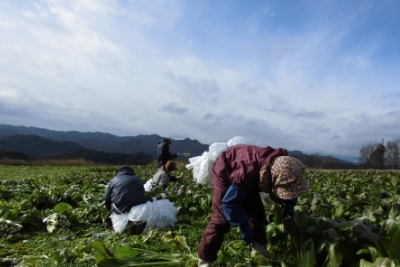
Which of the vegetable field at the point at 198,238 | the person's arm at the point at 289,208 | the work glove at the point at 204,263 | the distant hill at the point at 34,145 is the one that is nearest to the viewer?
the vegetable field at the point at 198,238

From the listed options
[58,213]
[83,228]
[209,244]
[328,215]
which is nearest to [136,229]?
[83,228]

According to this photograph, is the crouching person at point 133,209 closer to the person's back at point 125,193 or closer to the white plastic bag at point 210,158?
the person's back at point 125,193

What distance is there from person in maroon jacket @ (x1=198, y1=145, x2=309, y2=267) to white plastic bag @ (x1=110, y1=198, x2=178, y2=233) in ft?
5.48

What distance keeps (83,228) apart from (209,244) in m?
3.04

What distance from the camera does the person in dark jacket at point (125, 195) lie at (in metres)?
5.15

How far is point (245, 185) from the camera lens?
10.6 feet

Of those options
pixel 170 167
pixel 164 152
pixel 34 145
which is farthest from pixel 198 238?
pixel 34 145

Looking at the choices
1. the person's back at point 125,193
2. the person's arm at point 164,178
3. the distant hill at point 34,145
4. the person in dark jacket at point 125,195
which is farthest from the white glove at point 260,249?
the distant hill at point 34,145

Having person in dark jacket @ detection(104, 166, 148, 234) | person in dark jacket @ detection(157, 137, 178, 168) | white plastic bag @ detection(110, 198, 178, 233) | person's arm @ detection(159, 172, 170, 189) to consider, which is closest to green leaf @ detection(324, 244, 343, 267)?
white plastic bag @ detection(110, 198, 178, 233)

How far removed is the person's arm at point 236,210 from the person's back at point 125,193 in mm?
2348

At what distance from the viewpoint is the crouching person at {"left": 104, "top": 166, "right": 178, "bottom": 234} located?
4930 millimetres

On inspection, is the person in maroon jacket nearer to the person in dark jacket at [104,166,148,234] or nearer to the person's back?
the person in dark jacket at [104,166,148,234]

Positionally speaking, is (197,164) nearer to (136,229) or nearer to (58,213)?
(136,229)

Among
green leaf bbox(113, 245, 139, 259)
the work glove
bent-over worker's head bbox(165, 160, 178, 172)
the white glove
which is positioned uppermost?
bent-over worker's head bbox(165, 160, 178, 172)
